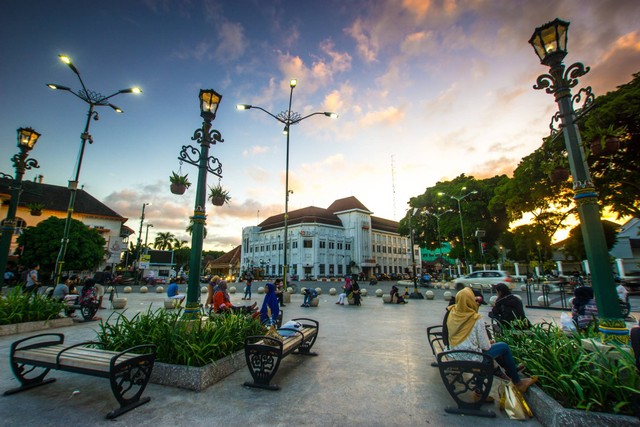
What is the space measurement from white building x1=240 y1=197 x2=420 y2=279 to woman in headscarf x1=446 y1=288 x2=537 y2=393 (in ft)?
204

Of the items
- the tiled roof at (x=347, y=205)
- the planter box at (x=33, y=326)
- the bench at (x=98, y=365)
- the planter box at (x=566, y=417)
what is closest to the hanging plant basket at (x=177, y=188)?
the bench at (x=98, y=365)

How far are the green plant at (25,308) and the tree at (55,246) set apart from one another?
31.7 meters

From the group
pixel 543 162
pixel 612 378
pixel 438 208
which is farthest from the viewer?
pixel 438 208

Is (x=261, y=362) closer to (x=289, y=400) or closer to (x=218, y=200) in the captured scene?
(x=289, y=400)

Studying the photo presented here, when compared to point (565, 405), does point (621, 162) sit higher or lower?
higher

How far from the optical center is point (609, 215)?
1881 centimetres

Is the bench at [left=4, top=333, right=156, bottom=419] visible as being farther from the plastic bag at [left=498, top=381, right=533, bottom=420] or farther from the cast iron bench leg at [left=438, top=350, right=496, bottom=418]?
the plastic bag at [left=498, top=381, right=533, bottom=420]

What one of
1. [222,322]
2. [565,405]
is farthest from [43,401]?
[565,405]

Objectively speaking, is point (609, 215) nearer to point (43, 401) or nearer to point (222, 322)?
point (222, 322)

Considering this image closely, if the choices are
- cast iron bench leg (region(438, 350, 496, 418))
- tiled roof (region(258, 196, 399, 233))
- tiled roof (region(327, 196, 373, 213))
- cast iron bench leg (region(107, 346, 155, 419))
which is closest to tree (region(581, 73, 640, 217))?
cast iron bench leg (region(438, 350, 496, 418))

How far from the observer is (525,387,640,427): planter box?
2779mm

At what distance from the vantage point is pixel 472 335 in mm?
4152

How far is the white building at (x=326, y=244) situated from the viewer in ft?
221

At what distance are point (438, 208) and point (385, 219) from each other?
49.0m
